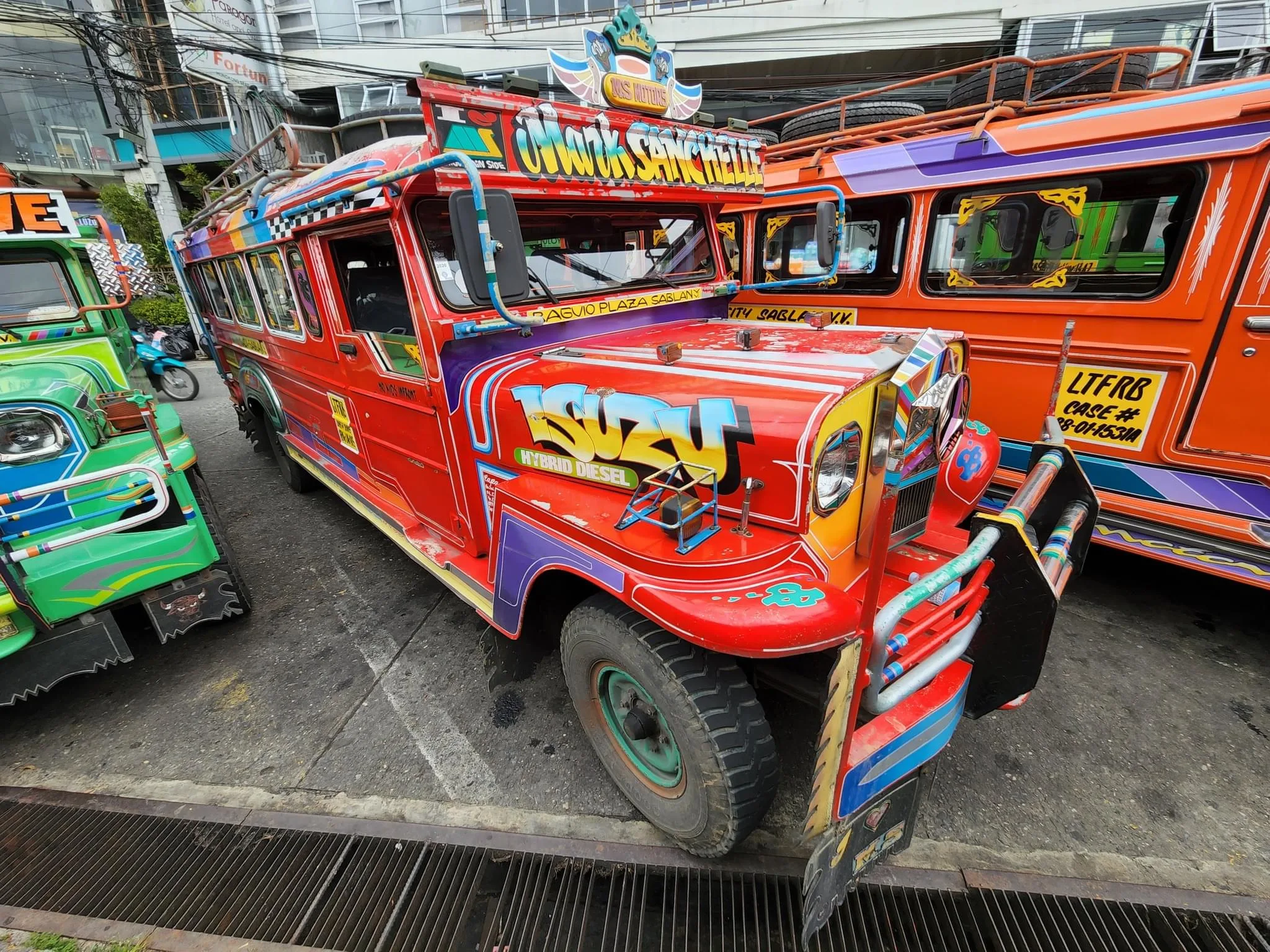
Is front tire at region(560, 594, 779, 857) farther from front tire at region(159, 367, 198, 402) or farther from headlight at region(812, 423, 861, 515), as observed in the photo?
front tire at region(159, 367, 198, 402)

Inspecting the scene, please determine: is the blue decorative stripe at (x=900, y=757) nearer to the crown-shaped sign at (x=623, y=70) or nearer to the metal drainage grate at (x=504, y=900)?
the metal drainage grate at (x=504, y=900)

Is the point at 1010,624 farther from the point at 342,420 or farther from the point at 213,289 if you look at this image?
the point at 213,289

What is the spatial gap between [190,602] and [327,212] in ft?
7.28

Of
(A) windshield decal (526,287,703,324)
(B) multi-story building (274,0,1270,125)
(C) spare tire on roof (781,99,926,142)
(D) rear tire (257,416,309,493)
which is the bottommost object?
(D) rear tire (257,416,309,493)

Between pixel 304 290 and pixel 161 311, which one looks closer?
pixel 304 290

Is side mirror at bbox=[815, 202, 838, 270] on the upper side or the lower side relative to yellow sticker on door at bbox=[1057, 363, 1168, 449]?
upper

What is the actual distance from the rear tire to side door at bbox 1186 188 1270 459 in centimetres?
656

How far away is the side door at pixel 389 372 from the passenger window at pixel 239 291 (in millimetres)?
1862

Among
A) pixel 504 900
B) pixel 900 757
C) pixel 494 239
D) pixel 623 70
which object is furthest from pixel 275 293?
pixel 900 757

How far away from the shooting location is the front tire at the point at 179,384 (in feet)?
31.2

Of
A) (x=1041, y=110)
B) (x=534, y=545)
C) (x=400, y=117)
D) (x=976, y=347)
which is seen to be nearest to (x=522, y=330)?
(x=534, y=545)

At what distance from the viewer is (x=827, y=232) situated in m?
3.19

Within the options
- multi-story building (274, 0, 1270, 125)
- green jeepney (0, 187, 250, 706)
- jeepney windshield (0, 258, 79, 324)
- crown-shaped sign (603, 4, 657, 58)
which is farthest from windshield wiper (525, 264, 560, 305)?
multi-story building (274, 0, 1270, 125)

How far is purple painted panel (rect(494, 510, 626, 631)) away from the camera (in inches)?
77.5
